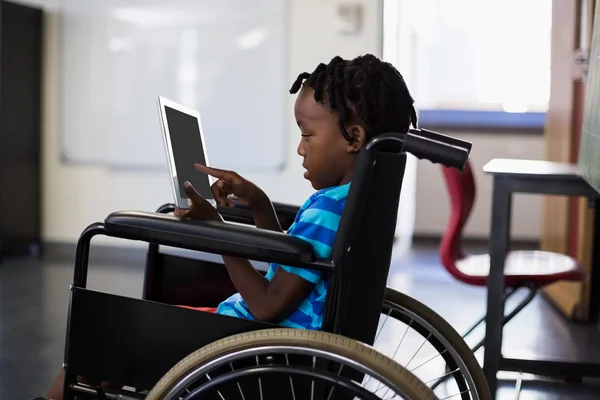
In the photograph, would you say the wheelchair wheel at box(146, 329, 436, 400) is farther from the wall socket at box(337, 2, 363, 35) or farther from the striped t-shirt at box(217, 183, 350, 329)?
the wall socket at box(337, 2, 363, 35)

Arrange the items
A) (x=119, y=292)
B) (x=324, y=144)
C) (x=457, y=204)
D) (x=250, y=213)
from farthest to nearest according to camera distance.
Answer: (x=119, y=292) < (x=457, y=204) < (x=250, y=213) < (x=324, y=144)

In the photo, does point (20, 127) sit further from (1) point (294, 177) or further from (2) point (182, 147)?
(2) point (182, 147)

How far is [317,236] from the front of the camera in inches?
46.5

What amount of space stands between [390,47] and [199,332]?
10.5 feet

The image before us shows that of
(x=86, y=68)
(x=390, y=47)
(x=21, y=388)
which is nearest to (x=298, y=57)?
(x=390, y=47)

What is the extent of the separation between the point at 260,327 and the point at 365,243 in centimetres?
20

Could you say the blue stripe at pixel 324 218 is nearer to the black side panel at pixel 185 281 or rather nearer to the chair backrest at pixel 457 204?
the black side panel at pixel 185 281

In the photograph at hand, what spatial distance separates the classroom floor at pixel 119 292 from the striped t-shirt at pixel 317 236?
46.9 inches

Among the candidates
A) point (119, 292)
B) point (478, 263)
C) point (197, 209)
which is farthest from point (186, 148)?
point (119, 292)

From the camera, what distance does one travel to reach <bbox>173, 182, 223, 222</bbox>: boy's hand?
1.15 meters

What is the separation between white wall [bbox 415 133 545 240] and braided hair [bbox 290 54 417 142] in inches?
166

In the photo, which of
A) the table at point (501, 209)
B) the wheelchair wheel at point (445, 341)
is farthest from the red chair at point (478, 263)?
the wheelchair wheel at point (445, 341)

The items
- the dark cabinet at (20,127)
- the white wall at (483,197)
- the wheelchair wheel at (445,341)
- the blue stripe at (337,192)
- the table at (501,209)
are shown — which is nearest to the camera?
the blue stripe at (337,192)

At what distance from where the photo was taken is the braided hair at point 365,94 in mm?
1222
